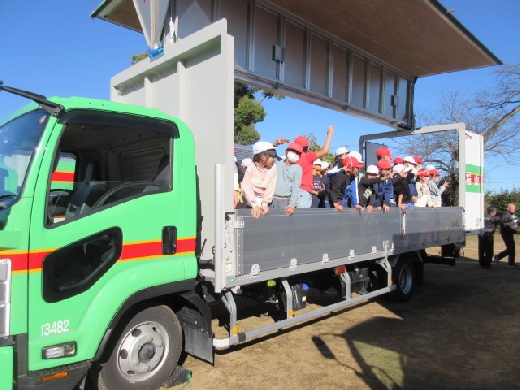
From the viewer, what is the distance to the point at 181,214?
3670 mm

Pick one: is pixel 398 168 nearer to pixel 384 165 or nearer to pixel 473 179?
pixel 384 165

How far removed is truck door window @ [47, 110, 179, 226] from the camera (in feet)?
10.6

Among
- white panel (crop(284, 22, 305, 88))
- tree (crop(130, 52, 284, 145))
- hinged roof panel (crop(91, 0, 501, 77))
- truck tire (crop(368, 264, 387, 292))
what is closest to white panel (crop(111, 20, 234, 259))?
hinged roof panel (crop(91, 0, 501, 77))

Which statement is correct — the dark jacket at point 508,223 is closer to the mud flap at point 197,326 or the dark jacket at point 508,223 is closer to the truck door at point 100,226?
the mud flap at point 197,326

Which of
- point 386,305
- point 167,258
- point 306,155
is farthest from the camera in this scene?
point 386,305

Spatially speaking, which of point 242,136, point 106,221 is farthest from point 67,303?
point 242,136

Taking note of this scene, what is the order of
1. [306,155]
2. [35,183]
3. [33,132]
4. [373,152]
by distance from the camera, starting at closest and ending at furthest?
[35,183] → [33,132] → [306,155] → [373,152]

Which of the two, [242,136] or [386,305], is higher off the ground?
[242,136]

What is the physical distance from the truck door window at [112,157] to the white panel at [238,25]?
10.2 ft

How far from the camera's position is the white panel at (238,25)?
6344mm

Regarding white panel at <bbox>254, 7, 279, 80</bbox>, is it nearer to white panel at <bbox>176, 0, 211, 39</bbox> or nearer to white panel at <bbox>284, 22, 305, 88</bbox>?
white panel at <bbox>284, 22, 305, 88</bbox>

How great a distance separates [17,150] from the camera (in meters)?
3.11

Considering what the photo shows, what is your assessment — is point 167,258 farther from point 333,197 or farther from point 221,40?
point 333,197

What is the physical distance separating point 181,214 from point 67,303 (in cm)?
113
